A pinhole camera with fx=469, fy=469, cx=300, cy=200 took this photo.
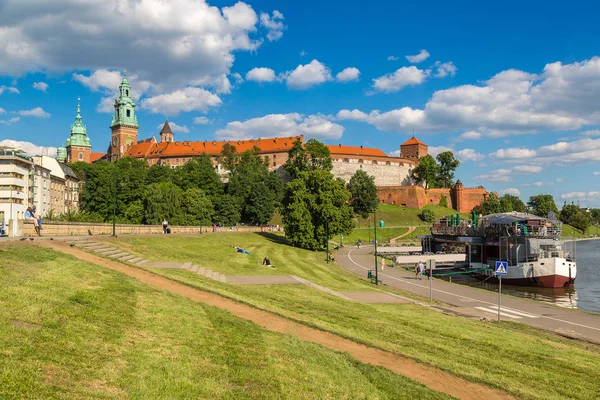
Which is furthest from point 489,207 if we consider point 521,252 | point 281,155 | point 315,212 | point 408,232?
point 315,212

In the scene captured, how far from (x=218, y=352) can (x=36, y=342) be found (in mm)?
3674

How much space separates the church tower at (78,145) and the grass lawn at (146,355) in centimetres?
16746

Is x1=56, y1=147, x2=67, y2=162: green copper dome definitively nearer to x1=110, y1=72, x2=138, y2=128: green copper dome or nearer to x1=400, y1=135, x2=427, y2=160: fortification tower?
x1=110, y1=72, x2=138, y2=128: green copper dome

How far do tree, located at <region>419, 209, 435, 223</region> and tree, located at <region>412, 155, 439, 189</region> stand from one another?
25.8 metres

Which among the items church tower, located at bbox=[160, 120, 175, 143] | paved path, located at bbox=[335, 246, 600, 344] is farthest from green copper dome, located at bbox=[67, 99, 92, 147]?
paved path, located at bbox=[335, 246, 600, 344]

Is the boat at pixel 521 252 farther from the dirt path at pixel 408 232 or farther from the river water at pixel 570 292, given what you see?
the dirt path at pixel 408 232

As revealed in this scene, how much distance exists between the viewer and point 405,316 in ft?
66.7

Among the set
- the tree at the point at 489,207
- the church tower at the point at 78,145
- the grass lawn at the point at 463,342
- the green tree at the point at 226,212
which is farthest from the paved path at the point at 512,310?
the church tower at the point at 78,145

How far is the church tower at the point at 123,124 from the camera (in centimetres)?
16612

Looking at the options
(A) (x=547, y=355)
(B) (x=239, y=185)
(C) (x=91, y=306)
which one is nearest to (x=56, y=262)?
(C) (x=91, y=306)

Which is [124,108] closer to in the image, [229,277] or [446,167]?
[446,167]

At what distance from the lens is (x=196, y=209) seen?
8500cm

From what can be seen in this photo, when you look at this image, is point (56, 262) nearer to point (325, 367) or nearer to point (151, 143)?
point (325, 367)

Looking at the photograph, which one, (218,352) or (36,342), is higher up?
(36,342)
